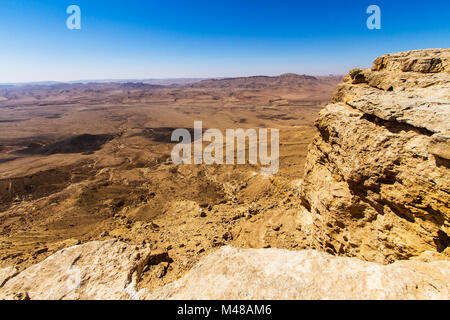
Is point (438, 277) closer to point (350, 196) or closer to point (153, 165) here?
point (350, 196)

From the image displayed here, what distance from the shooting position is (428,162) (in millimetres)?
3443

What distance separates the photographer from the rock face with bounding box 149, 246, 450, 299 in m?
2.46

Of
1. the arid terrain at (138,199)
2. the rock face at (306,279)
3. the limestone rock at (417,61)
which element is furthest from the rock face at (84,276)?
the limestone rock at (417,61)

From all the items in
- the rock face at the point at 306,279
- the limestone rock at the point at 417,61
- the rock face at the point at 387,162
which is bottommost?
the rock face at the point at 306,279

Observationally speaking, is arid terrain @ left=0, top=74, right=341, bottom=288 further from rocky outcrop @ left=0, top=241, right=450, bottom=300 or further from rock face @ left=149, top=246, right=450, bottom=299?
rock face @ left=149, top=246, right=450, bottom=299

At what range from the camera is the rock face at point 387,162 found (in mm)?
3453

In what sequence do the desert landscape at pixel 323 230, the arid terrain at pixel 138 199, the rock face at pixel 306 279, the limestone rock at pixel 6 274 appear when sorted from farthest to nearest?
the arid terrain at pixel 138 199
the limestone rock at pixel 6 274
the desert landscape at pixel 323 230
the rock face at pixel 306 279

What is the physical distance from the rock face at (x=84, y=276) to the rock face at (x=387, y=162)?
4378 mm

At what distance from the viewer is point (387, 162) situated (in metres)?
4.06

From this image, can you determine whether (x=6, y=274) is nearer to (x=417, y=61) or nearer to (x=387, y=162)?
(x=387, y=162)

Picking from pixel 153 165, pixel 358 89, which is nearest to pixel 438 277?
pixel 358 89

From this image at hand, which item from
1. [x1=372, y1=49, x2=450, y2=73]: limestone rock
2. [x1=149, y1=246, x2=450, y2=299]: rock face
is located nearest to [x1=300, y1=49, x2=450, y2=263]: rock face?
[x1=372, y1=49, x2=450, y2=73]: limestone rock

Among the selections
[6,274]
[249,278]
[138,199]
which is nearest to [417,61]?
[249,278]

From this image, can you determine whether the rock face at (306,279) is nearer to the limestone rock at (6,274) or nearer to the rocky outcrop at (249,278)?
the rocky outcrop at (249,278)
